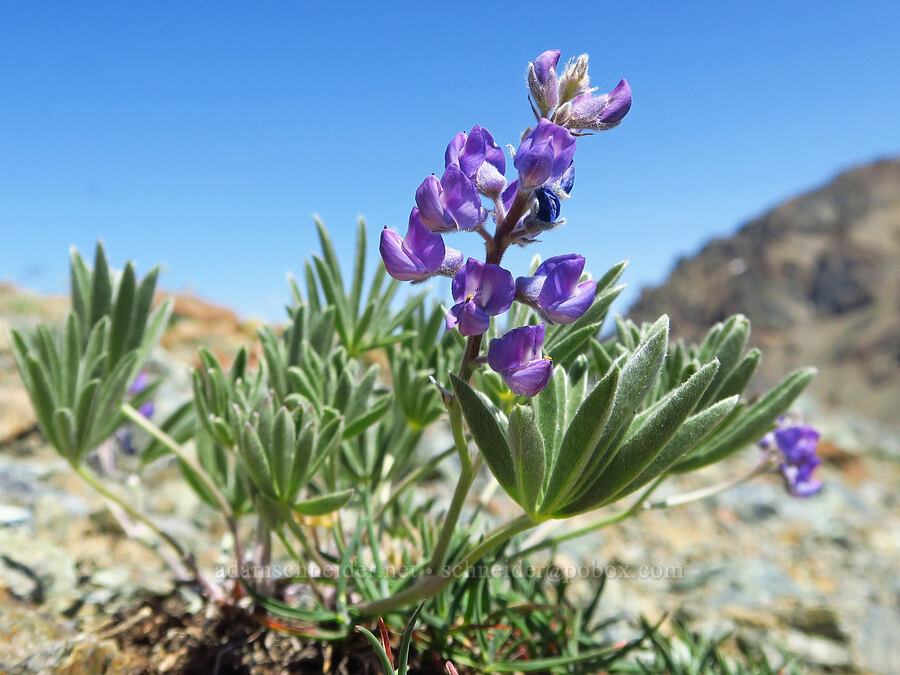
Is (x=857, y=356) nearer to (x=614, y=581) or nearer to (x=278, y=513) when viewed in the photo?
(x=614, y=581)

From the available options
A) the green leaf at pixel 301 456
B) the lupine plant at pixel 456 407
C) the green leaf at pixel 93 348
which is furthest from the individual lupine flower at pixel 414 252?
the green leaf at pixel 93 348

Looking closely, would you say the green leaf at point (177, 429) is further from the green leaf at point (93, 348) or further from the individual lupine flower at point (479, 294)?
the individual lupine flower at point (479, 294)

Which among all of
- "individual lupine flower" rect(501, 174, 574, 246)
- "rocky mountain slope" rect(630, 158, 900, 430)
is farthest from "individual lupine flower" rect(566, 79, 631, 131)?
"rocky mountain slope" rect(630, 158, 900, 430)

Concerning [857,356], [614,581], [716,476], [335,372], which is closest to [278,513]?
[335,372]

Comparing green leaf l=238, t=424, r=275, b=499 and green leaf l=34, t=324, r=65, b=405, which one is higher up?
green leaf l=34, t=324, r=65, b=405

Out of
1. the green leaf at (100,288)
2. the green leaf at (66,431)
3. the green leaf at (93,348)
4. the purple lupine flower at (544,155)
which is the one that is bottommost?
the green leaf at (66,431)

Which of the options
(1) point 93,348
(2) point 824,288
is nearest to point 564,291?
(1) point 93,348

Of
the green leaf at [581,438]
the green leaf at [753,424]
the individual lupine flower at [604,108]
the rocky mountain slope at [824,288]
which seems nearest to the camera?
the green leaf at [581,438]

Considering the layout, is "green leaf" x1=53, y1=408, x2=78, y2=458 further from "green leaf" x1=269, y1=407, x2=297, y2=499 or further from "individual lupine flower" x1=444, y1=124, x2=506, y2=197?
"individual lupine flower" x1=444, y1=124, x2=506, y2=197
